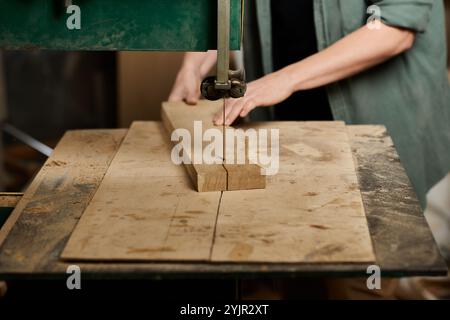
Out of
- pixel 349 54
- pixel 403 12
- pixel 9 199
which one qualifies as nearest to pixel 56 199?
pixel 9 199

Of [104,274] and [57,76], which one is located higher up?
[104,274]

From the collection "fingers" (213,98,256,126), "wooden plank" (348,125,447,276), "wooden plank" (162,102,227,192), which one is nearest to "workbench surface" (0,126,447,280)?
"wooden plank" (348,125,447,276)

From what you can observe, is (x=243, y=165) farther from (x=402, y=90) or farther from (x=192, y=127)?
(x=402, y=90)

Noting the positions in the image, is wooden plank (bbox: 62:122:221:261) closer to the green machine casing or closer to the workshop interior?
the workshop interior

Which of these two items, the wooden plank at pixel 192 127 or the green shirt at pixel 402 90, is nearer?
the wooden plank at pixel 192 127

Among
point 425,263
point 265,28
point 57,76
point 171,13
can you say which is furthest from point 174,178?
point 57,76

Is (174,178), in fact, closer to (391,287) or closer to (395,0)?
(395,0)

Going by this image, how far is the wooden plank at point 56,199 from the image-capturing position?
4.11 feet

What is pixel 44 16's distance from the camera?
1.35 m

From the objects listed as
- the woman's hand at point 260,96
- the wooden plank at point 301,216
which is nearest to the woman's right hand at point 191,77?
the woman's hand at point 260,96

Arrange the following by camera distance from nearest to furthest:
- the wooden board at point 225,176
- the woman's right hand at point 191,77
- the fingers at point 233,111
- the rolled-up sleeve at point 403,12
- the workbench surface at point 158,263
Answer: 1. the workbench surface at point 158,263
2. the wooden board at point 225,176
3. the fingers at point 233,111
4. the rolled-up sleeve at point 403,12
5. the woman's right hand at point 191,77

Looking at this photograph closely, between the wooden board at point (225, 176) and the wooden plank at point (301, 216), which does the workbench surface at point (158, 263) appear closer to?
the wooden plank at point (301, 216)

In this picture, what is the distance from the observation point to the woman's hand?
1831mm

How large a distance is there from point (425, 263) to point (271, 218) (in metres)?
0.29
